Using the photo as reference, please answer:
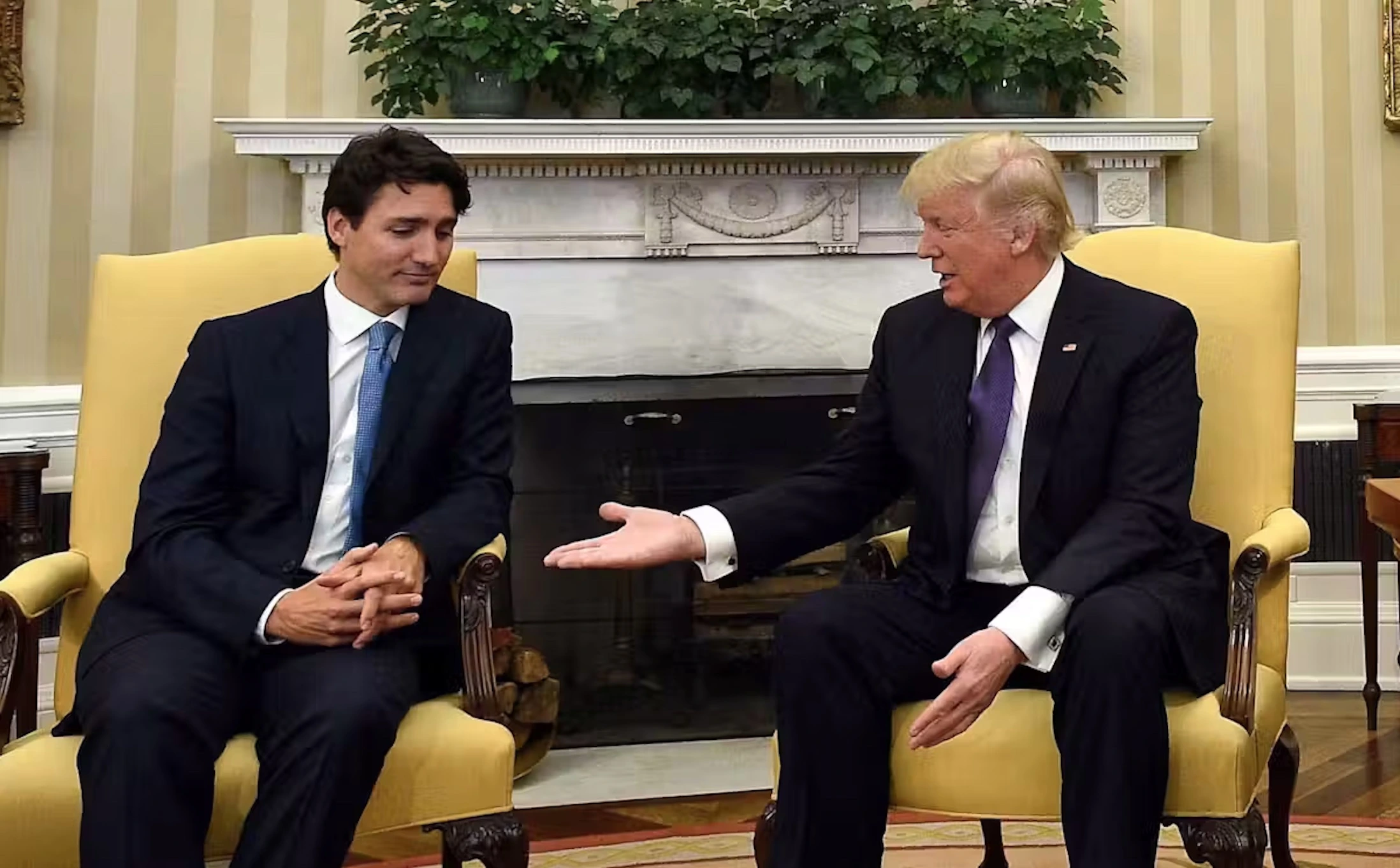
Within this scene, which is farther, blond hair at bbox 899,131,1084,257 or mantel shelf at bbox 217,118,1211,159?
mantel shelf at bbox 217,118,1211,159

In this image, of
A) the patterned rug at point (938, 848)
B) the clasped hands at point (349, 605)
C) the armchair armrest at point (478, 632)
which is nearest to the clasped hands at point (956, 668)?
the armchair armrest at point (478, 632)

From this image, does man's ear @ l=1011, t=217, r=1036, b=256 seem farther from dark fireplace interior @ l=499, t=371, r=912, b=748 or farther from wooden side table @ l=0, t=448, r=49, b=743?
wooden side table @ l=0, t=448, r=49, b=743

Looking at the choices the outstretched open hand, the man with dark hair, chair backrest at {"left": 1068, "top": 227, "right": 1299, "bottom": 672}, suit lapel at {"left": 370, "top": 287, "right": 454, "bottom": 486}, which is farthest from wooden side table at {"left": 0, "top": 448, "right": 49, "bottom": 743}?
chair backrest at {"left": 1068, "top": 227, "right": 1299, "bottom": 672}

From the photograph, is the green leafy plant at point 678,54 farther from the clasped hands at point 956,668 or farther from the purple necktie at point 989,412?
the clasped hands at point 956,668

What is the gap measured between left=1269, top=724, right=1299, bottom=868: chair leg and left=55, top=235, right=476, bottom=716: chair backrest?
150 cm

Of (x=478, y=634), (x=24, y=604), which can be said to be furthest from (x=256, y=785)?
(x=24, y=604)

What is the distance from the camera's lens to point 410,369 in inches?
81.6

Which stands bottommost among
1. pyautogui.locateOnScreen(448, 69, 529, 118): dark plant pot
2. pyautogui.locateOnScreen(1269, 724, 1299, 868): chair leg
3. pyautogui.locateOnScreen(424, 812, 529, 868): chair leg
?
pyautogui.locateOnScreen(1269, 724, 1299, 868): chair leg

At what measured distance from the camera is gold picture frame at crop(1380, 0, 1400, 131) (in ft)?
13.1

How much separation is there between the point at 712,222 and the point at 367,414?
1.83 m

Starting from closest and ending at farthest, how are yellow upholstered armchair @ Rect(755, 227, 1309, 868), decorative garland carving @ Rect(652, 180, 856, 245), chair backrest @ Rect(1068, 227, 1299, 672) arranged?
yellow upholstered armchair @ Rect(755, 227, 1309, 868) < chair backrest @ Rect(1068, 227, 1299, 672) < decorative garland carving @ Rect(652, 180, 856, 245)

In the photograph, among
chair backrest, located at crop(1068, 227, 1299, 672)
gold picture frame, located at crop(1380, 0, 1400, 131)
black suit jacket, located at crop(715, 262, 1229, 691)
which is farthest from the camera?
gold picture frame, located at crop(1380, 0, 1400, 131)

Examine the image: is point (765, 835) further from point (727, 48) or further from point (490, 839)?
point (727, 48)

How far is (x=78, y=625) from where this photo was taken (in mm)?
2121
